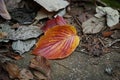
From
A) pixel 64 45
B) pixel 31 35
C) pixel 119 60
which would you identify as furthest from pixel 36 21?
pixel 119 60

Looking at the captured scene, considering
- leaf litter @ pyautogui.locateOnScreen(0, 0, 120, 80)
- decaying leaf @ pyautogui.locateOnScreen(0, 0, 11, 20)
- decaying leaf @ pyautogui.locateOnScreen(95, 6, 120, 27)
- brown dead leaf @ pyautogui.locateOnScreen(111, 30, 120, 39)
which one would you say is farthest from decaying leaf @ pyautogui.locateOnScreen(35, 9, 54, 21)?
brown dead leaf @ pyautogui.locateOnScreen(111, 30, 120, 39)

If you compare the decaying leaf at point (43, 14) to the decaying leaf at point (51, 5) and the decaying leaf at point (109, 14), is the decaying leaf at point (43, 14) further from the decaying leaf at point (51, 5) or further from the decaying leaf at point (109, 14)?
the decaying leaf at point (109, 14)

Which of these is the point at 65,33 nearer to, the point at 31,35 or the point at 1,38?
the point at 31,35

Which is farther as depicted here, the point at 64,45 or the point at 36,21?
the point at 36,21

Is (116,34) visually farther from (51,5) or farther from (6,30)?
(6,30)

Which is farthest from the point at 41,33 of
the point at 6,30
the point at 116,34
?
the point at 116,34

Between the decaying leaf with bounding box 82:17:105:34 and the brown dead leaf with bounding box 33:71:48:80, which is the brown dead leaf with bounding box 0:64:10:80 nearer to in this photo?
the brown dead leaf with bounding box 33:71:48:80
